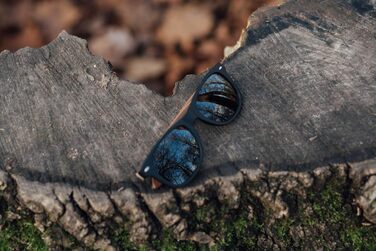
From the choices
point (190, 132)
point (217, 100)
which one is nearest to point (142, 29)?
point (217, 100)

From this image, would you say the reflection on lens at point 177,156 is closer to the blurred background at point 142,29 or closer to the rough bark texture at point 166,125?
the rough bark texture at point 166,125

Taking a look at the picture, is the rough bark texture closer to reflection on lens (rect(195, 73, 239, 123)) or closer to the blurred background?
reflection on lens (rect(195, 73, 239, 123))

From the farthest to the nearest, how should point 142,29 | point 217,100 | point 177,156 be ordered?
1. point 142,29
2. point 217,100
3. point 177,156

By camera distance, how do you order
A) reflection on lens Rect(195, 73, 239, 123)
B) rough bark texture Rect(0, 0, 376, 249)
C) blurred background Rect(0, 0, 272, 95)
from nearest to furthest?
rough bark texture Rect(0, 0, 376, 249) < reflection on lens Rect(195, 73, 239, 123) < blurred background Rect(0, 0, 272, 95)

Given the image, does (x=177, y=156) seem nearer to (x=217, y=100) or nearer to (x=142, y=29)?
(x=217, y=100)

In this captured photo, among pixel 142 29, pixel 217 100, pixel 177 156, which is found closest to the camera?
pixel 177 156

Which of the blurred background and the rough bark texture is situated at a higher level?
the rough bark texture

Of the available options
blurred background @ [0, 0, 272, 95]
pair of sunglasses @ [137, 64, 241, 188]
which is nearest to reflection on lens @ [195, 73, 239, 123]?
pair of sunglasses @ [137, 64, 241, 188]
